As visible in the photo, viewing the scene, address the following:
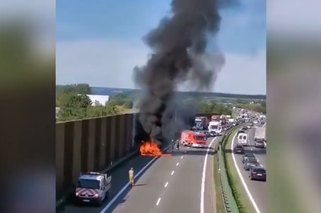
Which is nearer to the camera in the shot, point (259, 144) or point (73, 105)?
point (259, 144)

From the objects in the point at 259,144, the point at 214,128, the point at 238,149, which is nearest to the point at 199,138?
the point at 214,128

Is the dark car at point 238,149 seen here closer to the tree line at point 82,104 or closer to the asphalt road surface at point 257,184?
the asphalt road surface at point 257,184

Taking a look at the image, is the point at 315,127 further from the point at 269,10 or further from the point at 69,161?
the point at 69,161

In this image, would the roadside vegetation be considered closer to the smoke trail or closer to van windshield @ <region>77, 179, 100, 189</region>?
the smoke trail

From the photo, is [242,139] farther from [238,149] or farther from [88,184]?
[88,184]

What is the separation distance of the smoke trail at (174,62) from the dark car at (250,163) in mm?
410

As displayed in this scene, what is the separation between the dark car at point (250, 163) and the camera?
1.83 m

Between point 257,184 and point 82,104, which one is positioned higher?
point 82,104

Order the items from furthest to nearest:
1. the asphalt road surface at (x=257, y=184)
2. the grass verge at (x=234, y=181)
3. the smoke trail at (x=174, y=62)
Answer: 1. the smoke trail at (x=174, y=62)
2. the grass verge at (x=234, y=181)
3. the asphalt road surface at (x=257, y=184)

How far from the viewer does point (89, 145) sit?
2.00 meters

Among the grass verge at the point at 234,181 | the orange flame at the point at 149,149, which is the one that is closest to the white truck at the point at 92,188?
the orange flame at the point at 149,149

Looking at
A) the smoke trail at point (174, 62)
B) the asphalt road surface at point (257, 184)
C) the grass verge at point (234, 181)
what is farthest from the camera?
the smoke trail at point (174, 62)

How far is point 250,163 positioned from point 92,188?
30.5 inches

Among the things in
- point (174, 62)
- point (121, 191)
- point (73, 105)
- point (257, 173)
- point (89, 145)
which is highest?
point (174, 62)
